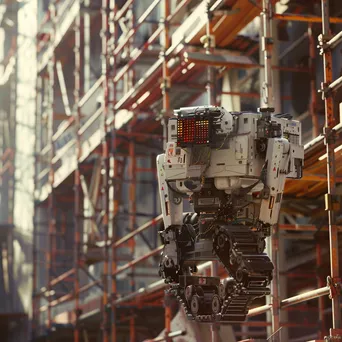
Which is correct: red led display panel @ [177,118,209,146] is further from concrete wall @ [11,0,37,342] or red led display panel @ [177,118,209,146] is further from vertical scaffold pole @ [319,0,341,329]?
concrete wall @ [11,0,37,342]

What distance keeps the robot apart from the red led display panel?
13 mm

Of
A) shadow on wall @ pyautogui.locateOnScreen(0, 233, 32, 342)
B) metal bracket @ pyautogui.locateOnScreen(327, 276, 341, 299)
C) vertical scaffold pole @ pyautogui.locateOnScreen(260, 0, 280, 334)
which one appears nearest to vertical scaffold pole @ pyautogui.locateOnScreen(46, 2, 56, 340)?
shadow on wall @ pyautogui.locateOnScreen(0, 233, 32, 342)

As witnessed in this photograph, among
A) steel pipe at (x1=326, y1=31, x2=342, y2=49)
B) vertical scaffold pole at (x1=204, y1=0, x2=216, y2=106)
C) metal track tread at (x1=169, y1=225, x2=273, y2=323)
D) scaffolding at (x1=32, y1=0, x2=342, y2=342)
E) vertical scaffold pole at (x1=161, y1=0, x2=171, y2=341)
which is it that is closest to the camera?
metal track tread at (x1=169, y1=225, x2=273, y2=323)

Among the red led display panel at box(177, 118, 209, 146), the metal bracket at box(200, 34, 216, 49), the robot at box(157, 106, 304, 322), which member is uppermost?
Answer: the metal bracket at box(200, 34, 216, 49)

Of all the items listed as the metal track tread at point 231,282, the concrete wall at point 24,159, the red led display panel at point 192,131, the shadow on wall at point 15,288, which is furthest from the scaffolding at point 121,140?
the red led display panel at point 192,131

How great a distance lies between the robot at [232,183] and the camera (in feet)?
47.6

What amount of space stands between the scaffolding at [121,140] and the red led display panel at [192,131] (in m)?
2.45

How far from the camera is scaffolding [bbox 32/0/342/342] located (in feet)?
57.9

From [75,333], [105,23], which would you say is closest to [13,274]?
[75,333]

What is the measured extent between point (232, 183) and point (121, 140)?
45.9 ft

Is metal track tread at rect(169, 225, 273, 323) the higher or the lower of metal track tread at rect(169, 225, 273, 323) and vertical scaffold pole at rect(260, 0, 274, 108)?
the lower

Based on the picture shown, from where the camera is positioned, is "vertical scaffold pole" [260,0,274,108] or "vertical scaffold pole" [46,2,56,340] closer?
"vertical scaffold pole" [260,0,274,108]

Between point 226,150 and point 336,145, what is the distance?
9.05ft

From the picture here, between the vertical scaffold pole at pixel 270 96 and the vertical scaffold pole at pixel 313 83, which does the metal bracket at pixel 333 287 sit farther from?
the vertical scaffold pole at pixel 313 83
